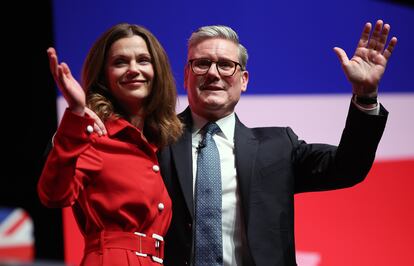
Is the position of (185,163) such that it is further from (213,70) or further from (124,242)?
(124,242)

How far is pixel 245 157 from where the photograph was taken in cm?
224

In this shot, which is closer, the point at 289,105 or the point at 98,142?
the point at 98,142

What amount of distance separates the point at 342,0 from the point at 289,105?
0.63m

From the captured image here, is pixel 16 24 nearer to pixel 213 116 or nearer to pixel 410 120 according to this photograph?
pixel 213 116

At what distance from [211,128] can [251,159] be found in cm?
19

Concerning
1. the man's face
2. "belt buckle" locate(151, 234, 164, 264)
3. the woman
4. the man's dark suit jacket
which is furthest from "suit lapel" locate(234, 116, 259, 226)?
"belt buckle" locate(151, 234, 164, 264)

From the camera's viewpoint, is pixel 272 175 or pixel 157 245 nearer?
pixel 157 245

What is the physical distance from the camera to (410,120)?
3438 millimetres

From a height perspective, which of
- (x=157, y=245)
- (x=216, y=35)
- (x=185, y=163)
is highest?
(x=216, y=35)

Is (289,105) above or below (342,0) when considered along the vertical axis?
below

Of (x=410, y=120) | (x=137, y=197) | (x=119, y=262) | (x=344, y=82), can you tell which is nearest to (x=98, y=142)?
(x=137, y=197)

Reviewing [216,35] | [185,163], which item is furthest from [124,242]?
[216,35]

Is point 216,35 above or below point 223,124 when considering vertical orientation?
above

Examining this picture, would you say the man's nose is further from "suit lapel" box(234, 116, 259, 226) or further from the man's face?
"suit lapel" box(234, 116, 259, 226)
